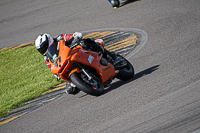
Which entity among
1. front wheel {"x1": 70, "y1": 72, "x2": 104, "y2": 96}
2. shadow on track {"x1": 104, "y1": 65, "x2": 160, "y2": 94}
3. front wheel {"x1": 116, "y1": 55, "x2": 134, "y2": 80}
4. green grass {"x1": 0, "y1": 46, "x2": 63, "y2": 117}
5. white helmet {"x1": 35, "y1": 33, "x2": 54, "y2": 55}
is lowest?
green grass {"x1": 0, "y1": 46, "x2": 63, "y2": 117}

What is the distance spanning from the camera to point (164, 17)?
11367 mm

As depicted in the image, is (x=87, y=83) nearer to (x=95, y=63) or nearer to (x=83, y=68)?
(x=83, y=68)

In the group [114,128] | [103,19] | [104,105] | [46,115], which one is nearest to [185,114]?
[114,128]

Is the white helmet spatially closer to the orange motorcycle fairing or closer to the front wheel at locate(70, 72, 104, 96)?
the orange motorcycle fairing

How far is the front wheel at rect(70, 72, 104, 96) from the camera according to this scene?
22.2ft

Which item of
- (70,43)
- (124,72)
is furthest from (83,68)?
(124,72)

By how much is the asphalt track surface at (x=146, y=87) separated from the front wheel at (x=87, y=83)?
0.72 ft

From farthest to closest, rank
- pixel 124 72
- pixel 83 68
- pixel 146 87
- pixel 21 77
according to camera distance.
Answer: pixel 21 77 < pixel 124 72 < pixel 83 68 < pixel 146 87

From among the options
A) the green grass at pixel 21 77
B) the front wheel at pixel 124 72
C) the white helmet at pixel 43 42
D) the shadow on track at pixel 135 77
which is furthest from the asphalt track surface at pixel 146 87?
the white helmet at pixel 43 42

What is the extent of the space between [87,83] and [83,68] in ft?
1.13

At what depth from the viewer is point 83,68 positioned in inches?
281

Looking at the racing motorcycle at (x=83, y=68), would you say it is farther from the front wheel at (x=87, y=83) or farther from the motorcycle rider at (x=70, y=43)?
the motorcycle rider at (x=70, y=43)

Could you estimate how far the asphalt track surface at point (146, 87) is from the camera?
5.53 meters

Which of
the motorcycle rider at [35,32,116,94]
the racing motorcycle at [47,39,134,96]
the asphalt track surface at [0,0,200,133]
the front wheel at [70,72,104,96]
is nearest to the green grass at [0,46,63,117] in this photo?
the asphalt track surface at [0,0,200,133]
